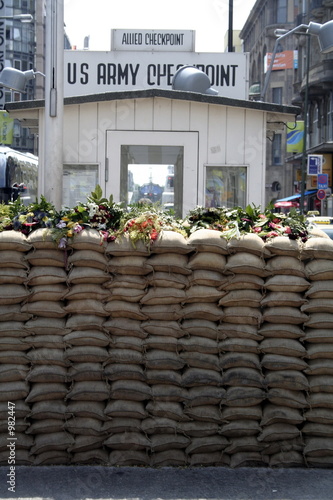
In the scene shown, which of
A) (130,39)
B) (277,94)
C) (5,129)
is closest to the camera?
(130,39)

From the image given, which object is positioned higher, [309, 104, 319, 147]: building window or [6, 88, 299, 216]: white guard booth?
[309, 104, 319, 147]: building window

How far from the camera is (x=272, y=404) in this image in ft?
17.3

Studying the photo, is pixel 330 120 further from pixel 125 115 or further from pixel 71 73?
pixel 125 115

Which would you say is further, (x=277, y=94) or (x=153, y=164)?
(x=277, y=94)

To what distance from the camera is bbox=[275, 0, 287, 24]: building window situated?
229 ft

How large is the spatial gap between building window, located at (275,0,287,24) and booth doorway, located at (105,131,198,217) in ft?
215

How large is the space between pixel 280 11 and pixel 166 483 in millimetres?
70761

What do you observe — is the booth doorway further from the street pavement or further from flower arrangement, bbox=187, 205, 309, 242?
the street pavement

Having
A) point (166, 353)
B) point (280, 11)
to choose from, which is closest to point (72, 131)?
point (166, 353)

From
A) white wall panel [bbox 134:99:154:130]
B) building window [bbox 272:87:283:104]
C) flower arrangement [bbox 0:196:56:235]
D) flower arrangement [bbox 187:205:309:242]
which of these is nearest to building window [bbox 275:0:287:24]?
building window [bbox 272:87:283:104]

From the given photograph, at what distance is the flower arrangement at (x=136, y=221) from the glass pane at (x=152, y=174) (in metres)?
2.95

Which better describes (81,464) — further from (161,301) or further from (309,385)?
(309,385)

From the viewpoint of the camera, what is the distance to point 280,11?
230 feet

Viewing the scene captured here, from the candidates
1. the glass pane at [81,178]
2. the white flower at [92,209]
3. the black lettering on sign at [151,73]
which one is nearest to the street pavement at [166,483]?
the white flower at [92,209]
